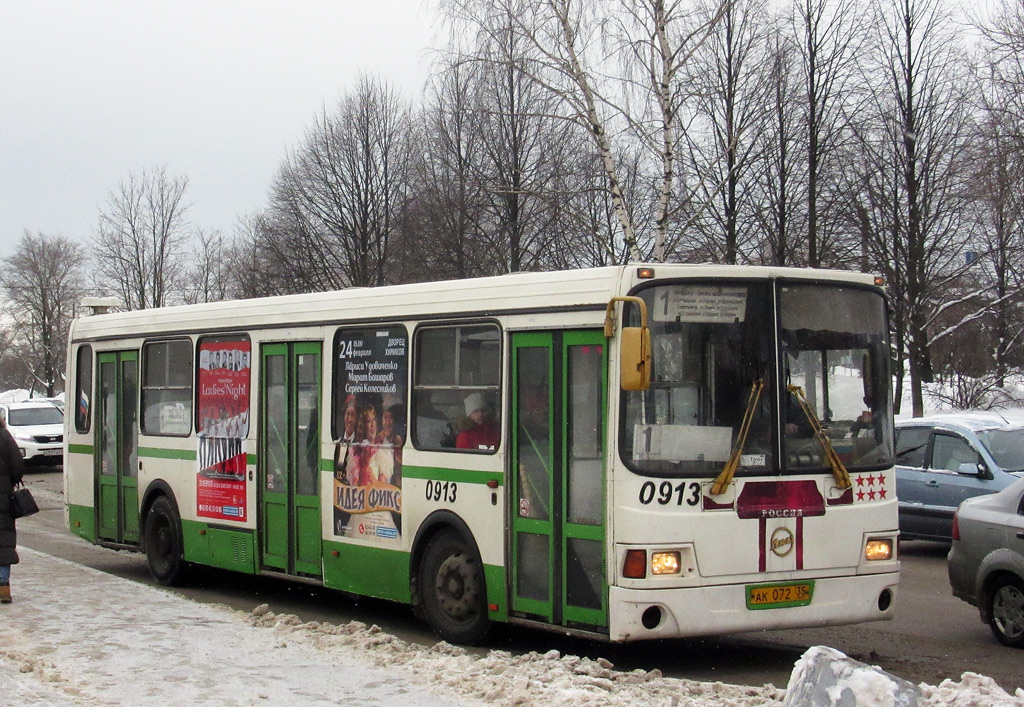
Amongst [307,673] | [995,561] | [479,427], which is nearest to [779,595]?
[995,561]

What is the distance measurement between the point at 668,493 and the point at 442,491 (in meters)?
2.23

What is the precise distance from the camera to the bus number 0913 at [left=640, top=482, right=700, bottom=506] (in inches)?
314

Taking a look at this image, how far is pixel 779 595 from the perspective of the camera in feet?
26.9

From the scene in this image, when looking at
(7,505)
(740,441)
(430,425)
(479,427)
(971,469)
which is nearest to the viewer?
(740,441)

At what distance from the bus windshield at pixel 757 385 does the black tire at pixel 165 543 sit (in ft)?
21.9

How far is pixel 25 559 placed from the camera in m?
14.7

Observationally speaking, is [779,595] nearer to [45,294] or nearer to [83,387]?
[83,387]

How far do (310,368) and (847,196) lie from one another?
22250 mm

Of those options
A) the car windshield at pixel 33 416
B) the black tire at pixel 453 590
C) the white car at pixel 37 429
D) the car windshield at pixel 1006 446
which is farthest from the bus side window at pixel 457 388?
the car windshield at pixel 33 416

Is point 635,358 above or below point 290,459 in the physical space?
above

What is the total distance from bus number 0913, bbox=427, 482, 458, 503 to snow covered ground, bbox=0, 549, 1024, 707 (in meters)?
1.09

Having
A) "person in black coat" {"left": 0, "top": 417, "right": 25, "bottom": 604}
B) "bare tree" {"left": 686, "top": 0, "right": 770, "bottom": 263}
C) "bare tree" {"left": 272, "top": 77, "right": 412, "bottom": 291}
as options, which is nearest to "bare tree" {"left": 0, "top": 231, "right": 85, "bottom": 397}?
"bare tree" {"left": 272, "top": 77, "right": 412, "bottom": 291}

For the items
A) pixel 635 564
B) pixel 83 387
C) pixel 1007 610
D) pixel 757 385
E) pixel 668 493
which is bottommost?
pixel 1007 610

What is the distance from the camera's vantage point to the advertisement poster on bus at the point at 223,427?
40.0ft
